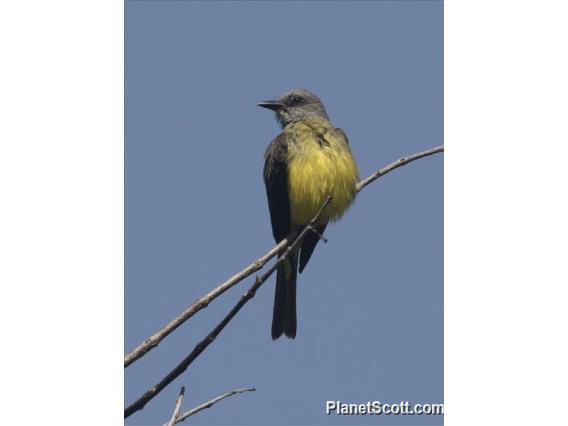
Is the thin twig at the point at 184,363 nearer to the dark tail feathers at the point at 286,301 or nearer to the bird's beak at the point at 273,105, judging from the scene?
the dark tail feathers at the point at 286,301

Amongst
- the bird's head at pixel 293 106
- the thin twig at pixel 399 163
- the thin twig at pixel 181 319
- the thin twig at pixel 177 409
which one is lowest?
the thin twig at pixel 177 409

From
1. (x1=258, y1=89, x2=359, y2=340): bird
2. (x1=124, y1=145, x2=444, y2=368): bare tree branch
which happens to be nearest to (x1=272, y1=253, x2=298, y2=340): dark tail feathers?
(x1=258, y1=89, x2=359, y2=340): bird

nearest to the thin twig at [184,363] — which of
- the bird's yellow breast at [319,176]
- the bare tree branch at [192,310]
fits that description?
the bare tree branch at [192,310]

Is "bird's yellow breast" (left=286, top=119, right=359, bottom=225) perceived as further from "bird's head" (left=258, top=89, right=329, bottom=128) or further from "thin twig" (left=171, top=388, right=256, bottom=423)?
"thin twig" (left=171, top=388, right=256, bottom=423)

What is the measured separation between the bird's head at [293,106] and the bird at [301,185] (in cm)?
31

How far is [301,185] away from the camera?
→ 6.74 metres

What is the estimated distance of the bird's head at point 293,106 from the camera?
26.1 ft

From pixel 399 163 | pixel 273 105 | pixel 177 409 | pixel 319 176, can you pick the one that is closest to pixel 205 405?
pixel 177 409

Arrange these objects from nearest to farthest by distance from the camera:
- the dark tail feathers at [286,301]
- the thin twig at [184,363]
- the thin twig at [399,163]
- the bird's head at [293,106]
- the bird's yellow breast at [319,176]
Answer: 1. the thin twig at [184,363]
2. the thin twig at [399,163]
3. the bird's yellow breast at [319,176]
4. the dark tail feathers at [286,301]
5. the bird's head at [293,106]

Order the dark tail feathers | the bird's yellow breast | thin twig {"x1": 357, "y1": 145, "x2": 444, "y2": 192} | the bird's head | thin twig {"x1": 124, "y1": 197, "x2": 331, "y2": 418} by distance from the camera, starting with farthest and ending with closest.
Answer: the bird's head
the dark tail feathers
the bird's yellow breast
thin twig {"x1": 357, "y1": 145, "x2": 444, "y2": 192}
thin twig {"x1": 124, "y1": 197, "x2": 331, "y2": 418}

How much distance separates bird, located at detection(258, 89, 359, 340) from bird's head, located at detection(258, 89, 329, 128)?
1.02 feet

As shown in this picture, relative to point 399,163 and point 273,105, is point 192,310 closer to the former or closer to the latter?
point 399,163

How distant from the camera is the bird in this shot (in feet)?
22.0

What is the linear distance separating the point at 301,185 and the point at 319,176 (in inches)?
7.5
